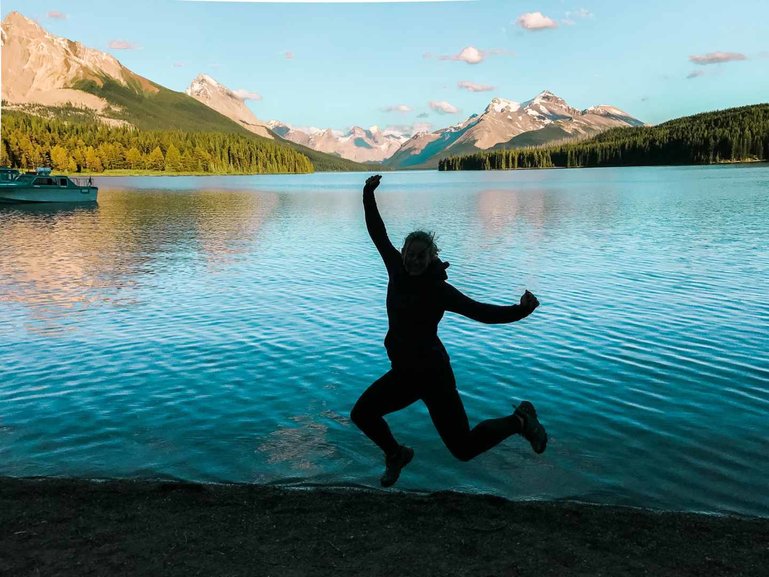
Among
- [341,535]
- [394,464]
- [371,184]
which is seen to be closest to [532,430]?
[394,464]

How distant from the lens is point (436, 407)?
23.2 feet

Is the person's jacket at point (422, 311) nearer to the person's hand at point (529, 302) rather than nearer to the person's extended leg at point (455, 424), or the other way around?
the person's hand at point (529, 302)

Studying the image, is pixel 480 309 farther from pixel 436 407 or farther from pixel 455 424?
pixel 455 424

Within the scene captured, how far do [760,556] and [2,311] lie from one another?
71.3ft

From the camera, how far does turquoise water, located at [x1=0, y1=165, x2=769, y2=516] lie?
9445 mm

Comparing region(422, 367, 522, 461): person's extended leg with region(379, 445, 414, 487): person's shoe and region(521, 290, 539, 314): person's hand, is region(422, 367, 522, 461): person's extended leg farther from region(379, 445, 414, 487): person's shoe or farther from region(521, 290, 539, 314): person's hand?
region(521, 290, 539, 314): person's hand

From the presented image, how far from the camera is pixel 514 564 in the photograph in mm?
6289

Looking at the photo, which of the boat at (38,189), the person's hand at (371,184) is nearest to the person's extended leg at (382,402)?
the person's hand at (371,184)

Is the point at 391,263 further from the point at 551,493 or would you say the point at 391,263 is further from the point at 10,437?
the point at 10,437

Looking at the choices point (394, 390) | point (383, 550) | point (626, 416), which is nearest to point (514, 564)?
point (383, 550)

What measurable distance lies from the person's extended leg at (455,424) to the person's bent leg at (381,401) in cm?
24

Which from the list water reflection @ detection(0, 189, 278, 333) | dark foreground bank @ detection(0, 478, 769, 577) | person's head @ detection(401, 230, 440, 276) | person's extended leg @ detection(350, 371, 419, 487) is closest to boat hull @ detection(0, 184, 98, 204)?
water reflection @ detection(0, 189, 278, 333)

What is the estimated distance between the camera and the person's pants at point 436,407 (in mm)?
7027

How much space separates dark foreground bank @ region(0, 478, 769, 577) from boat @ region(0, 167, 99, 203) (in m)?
85.3
